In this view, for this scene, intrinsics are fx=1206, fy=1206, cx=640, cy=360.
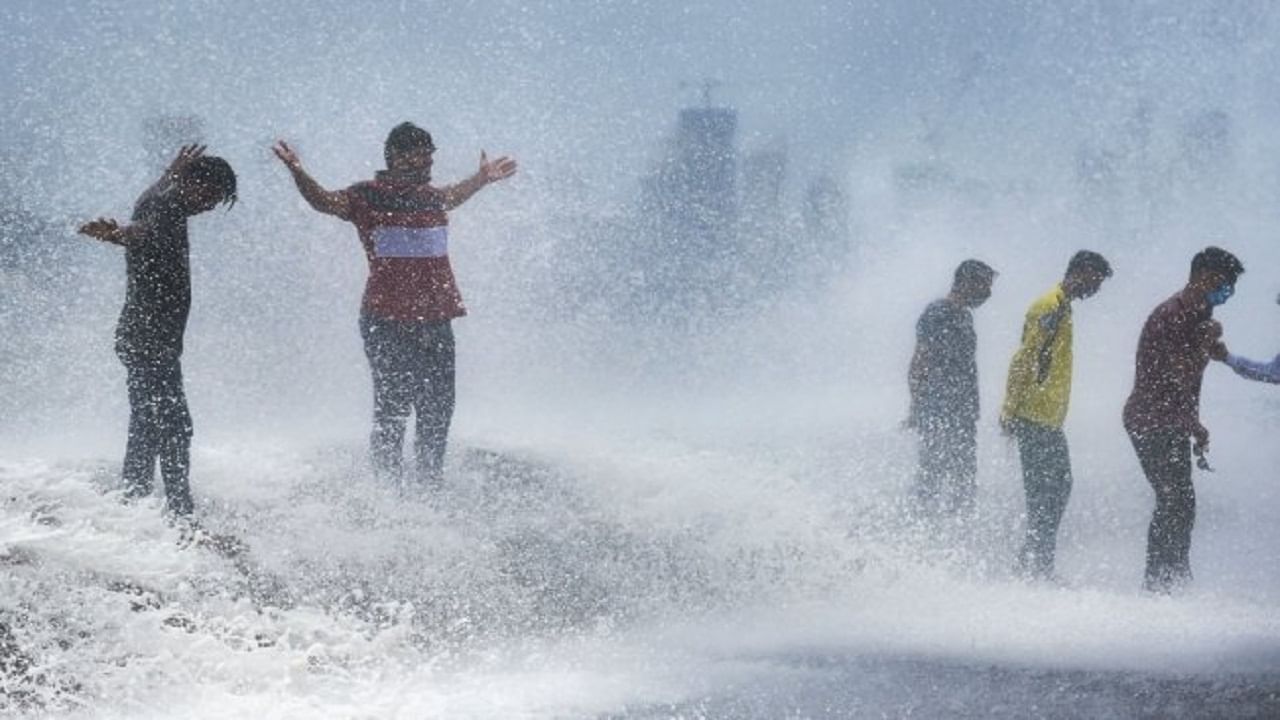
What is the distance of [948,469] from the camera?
7.13 m

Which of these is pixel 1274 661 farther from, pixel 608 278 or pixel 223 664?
pixel 608 278

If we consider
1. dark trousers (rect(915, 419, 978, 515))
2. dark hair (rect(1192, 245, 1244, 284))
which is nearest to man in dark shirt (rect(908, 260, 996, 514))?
dark trousers (rect(915, 419, 978, 515))

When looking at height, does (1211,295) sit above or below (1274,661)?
above

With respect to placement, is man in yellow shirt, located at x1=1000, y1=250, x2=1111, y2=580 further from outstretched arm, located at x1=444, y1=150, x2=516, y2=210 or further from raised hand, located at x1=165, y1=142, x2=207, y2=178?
raised hand, located at x1=165, y1=142, x2=207, y2=178

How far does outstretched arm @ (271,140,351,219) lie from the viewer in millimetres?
5746

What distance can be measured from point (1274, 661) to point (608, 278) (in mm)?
72869

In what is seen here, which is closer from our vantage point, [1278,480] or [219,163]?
[219,163]

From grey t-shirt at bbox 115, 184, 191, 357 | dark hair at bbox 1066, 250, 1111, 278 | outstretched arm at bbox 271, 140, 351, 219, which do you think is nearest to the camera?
grey t-shirt at bbox 115, 184, 191, 357

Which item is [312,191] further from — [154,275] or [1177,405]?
[1177,405]

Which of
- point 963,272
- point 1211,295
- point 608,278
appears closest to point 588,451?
point 963,272

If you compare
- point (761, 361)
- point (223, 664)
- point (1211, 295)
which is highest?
point (761, 361)

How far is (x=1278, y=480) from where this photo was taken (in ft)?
36.6

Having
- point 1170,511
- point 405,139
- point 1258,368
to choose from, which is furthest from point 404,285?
point 1258,368

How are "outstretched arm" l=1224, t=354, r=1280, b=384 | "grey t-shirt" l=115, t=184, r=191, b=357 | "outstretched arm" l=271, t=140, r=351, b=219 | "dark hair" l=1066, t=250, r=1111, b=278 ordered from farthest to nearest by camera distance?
1. "dark hair" l=1066, t=250, r=1111, b=278
2. "outstretched arm" l=1224, t=354, r=1280, b=384
3. "outstretched arm" l=271, t=140, r=351, b=219
4. "grey t-shirt" l=115, t=184, r=191, b=357
